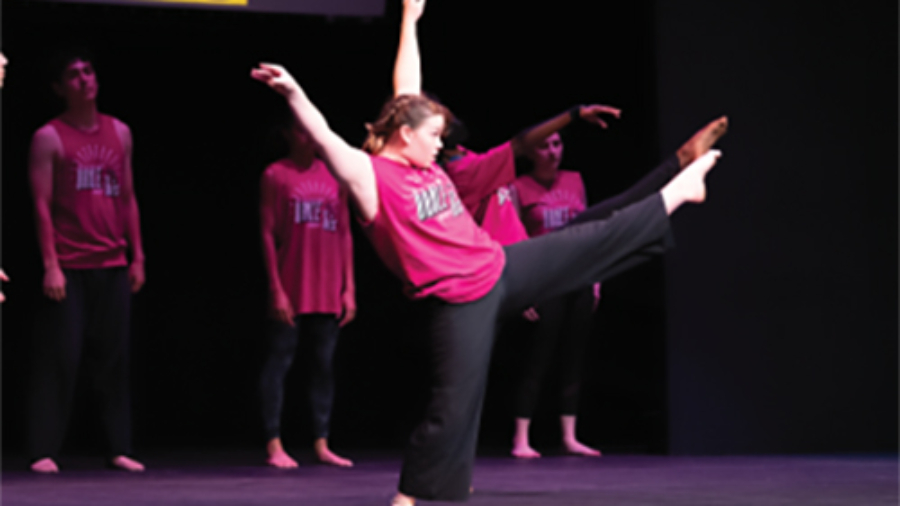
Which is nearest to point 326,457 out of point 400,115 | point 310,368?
point 310,368

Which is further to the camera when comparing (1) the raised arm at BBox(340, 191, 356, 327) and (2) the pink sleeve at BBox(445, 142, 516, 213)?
(1) the raised arm at BBox(340, 191, 356, 327)

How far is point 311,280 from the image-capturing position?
496cm

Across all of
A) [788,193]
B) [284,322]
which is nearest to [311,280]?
[284,322]

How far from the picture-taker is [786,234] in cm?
538

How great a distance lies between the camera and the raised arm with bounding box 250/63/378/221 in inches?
110

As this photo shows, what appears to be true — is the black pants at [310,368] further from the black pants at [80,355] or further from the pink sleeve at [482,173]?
the pink sleeve at [482,173]

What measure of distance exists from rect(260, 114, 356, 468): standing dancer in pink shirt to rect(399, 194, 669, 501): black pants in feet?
6.25

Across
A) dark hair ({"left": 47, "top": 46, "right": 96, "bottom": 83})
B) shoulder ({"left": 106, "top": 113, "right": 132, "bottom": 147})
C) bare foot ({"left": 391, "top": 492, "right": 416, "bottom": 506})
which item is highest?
dark hair ({"left": 47, "top": 46, "right": 96, "bottom": 83})

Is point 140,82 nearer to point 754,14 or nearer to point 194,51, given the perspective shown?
point 194,51

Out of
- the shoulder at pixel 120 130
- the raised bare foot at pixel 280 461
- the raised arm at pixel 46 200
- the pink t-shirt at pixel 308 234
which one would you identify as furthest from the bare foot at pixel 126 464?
the shoulder at pixel 120 130

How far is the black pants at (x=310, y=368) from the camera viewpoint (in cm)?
486

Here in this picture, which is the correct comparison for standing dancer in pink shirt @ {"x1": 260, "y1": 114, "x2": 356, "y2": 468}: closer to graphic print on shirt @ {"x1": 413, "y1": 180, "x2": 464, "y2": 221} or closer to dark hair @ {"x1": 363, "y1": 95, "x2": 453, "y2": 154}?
dark hair @ {"x1": 363, "y1": 95, "x2": 453, "y2": 154}

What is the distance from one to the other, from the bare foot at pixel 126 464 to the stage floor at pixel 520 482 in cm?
8

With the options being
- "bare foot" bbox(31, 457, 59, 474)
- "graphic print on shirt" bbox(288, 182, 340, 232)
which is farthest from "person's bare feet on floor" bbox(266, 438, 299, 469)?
"graphic print on shirt" bbox(288, 182, 340, 232)
